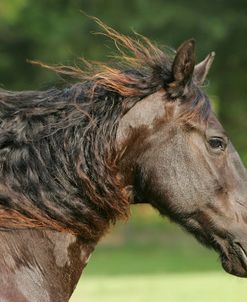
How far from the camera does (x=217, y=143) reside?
18.9 feet

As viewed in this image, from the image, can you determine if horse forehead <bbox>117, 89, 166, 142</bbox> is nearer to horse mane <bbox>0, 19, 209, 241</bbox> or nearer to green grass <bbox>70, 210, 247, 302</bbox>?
horse mane <bbox>0, 19, 209, 241</bbox>

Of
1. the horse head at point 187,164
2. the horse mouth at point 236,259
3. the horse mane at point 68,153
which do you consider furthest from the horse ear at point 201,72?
the horse mouth at point 236,259

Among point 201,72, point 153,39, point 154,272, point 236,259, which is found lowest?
point 154,272

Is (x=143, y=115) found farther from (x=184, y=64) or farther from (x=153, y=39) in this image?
(x=153, y=39)

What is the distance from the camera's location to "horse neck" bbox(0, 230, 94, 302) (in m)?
5.16

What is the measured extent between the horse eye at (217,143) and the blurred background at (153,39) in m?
12.6

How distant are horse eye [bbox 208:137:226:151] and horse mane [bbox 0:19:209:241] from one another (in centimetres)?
49

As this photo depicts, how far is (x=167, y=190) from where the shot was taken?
18.5 feet

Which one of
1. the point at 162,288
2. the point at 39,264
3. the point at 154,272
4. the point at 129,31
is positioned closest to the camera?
the point at 39,264

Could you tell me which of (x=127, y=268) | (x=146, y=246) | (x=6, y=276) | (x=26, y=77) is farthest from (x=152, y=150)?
(x=26, y=77)

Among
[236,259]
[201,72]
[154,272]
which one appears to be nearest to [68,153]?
[201,72]

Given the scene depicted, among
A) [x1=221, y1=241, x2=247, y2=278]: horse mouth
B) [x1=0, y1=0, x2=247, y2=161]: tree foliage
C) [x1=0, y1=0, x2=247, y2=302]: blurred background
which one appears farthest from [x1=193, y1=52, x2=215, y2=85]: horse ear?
[x1=0, y1=0, x2=247, y2=161]: tree foliage

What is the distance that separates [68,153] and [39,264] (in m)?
0.72

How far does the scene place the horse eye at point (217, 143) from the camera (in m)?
5.75
